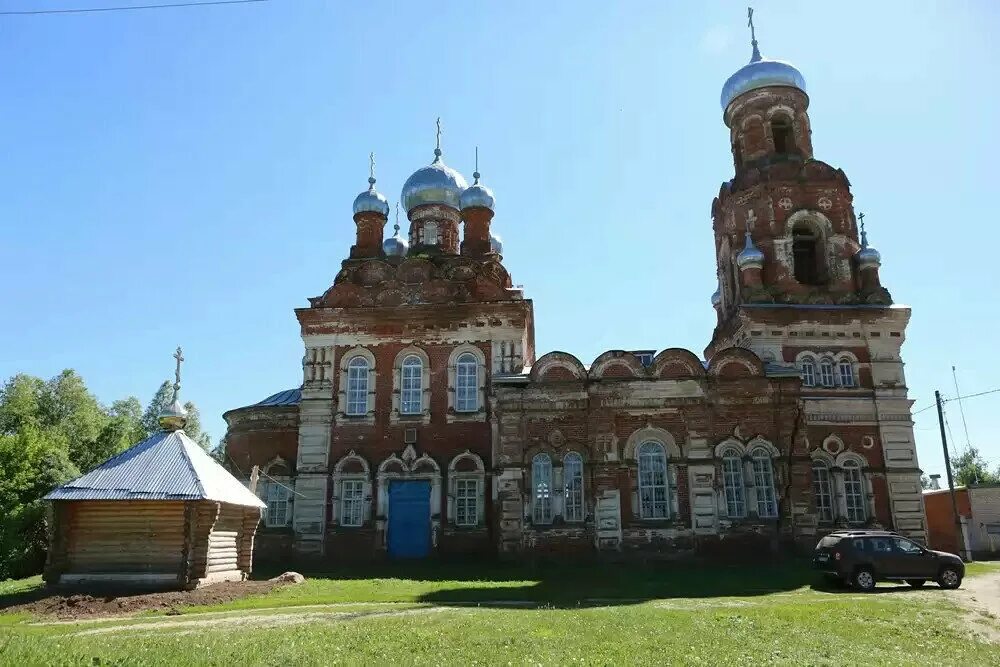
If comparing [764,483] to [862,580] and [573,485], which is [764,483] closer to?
[862,580]

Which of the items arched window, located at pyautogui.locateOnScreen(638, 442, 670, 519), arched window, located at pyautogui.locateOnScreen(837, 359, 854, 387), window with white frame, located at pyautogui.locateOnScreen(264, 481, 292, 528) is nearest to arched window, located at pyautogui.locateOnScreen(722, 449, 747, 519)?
arched window, located at pyautogui.locateOnScreen(638, 442, 670, 519)

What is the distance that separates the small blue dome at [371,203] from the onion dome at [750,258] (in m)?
Result: 12.8

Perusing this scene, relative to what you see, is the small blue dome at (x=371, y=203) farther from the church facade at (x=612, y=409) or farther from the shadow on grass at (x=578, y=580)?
the shadow on grass at (x=578, y=580)

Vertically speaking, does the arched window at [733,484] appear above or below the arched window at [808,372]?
below

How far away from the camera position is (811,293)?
24.7 m

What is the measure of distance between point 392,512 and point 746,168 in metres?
16.9

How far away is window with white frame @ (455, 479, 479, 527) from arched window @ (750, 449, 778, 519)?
8.12m

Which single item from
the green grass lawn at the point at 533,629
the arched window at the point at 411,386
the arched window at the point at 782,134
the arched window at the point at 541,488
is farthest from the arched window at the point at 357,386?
the arched window at the point at 782,134

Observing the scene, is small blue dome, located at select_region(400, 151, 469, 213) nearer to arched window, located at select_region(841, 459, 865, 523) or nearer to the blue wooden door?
the blue wooden door

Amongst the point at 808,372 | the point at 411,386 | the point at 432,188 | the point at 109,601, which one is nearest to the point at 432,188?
the point at 432,188

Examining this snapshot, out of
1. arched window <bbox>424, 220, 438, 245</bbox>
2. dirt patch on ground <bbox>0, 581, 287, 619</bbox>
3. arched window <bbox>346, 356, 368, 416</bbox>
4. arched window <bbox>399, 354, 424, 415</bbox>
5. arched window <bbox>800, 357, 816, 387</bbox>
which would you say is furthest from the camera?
arched window <bbox>424, 220, 438, 245</bbox>

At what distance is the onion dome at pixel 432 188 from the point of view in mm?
30391

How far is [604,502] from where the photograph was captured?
2056cm

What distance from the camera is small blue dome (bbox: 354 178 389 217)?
93.4ft
